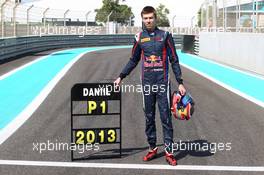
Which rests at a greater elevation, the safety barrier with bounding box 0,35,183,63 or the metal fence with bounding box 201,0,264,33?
the metal fence with bounding box 201,0,264,33

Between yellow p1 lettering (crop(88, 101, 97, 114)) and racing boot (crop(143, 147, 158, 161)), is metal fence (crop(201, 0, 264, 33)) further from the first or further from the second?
yellow p1 lettering (crop(88, 101, 97, 114))

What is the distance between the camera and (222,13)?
23594 mm

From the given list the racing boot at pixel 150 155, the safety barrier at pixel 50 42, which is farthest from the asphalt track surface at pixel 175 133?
the safety barrier at pixel 50 42

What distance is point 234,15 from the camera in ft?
70.3

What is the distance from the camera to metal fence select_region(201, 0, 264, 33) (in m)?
18.7

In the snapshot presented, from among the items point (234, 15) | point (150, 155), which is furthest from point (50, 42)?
point (150, 155)

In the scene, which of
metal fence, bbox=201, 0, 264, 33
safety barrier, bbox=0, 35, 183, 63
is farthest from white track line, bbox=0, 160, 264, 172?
safety barrier, bbox=0, 35, 183, 63

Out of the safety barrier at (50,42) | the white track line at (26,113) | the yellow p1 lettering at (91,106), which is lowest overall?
the white track line at (26,113)

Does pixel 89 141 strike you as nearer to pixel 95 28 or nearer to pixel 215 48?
pixel 215 48

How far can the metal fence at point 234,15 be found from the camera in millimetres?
18719

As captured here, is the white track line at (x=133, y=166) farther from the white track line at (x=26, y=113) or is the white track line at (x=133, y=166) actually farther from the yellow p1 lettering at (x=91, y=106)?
the white track line at (x=26, y=113)

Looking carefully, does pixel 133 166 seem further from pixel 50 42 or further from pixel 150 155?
pixel 50 42

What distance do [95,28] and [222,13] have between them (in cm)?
2714

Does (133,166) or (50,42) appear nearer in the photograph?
(133,166)
